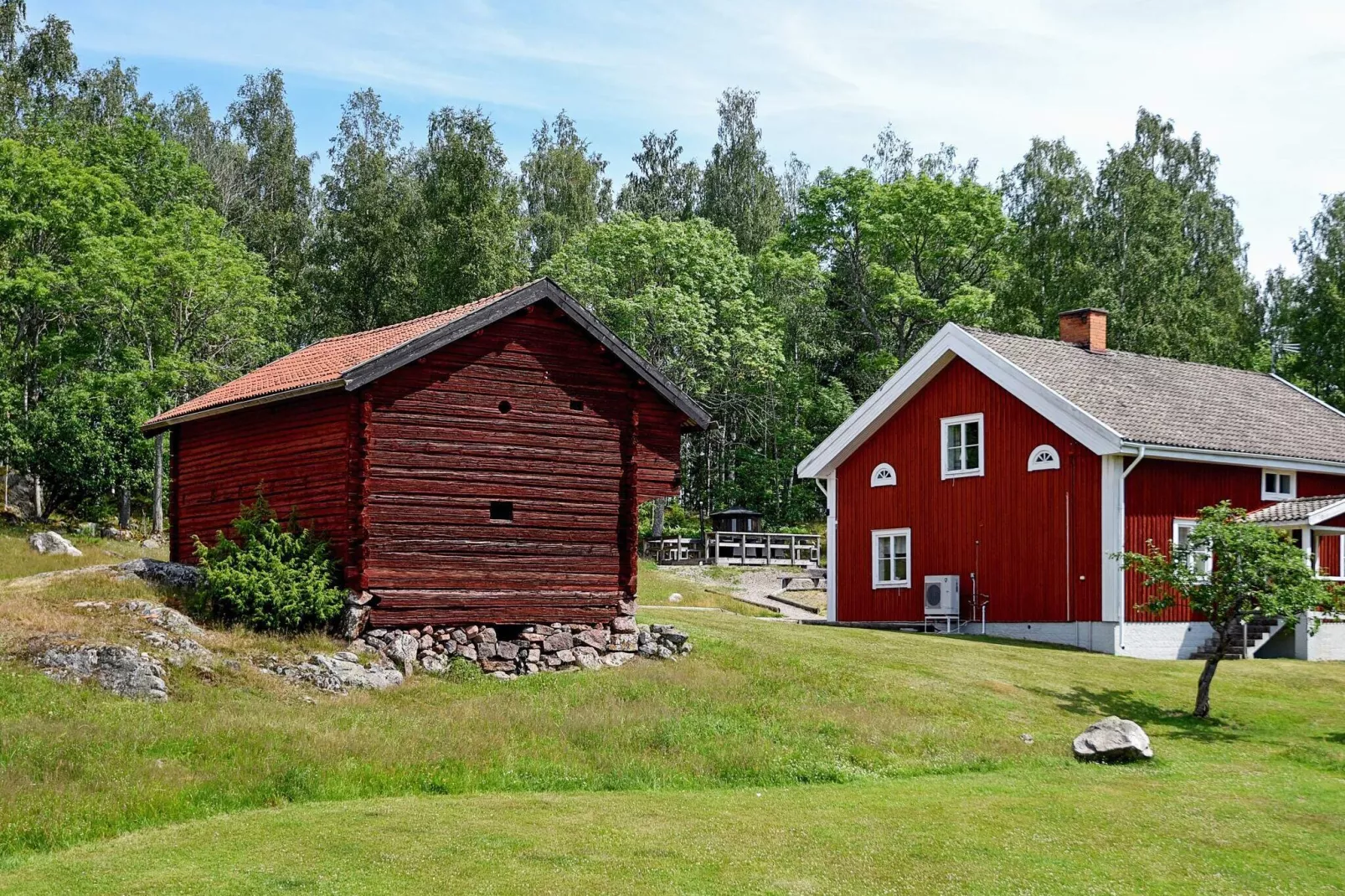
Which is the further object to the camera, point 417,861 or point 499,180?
point 499,180

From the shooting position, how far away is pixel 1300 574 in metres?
27.0

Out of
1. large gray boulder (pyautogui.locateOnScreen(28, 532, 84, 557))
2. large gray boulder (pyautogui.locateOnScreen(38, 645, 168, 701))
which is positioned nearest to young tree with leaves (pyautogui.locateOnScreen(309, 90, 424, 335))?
large gray boulder (pyautogui.locateOnScreen(28, 532, 84, 557))

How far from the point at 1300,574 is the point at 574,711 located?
1387 cm

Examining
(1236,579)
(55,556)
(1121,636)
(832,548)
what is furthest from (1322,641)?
(55,556)

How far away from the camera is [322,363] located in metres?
29.2

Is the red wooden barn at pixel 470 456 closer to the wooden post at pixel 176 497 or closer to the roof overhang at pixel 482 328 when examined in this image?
the roof overhang at pixel 482 328

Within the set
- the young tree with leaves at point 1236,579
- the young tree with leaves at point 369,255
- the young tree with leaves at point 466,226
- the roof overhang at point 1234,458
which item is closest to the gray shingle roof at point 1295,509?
the roof overhang at point 1234,458

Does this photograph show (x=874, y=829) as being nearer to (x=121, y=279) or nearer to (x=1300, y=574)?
(x=1300, y=574)

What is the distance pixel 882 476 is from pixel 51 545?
22256mm

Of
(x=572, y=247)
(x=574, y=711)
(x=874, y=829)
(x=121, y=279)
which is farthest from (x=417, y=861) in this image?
(x=572, y=247)

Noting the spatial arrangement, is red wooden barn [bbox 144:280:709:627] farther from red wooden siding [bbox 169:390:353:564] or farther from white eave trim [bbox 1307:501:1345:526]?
white eave trim [bbox 1307:501:1345:526]

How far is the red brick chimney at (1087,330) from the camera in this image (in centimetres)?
4109

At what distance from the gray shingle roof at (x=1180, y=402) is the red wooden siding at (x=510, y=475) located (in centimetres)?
1196

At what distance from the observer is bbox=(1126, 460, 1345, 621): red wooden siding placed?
113 feet
